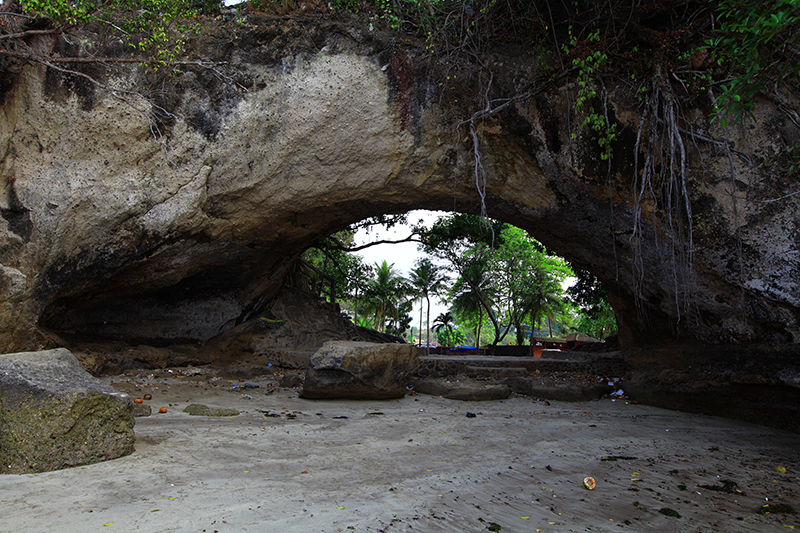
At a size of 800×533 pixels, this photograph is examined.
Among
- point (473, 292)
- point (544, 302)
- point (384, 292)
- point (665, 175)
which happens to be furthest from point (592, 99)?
point (544, 302)

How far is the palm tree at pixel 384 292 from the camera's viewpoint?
49.2 feet

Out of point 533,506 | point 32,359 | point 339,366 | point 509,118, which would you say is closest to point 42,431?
point 32,359

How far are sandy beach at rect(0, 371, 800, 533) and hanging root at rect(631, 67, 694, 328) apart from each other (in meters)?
1.90

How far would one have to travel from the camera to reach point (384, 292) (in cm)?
1533

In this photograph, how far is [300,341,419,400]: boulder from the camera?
579 cm

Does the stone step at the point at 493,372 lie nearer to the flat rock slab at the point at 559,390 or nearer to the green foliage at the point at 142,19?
the flat rock slab at the point at 559,390

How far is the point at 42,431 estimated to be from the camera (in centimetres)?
277

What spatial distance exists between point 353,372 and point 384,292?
9.55 metres

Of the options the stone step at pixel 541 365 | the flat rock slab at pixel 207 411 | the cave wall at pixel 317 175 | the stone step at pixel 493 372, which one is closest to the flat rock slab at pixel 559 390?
the stone step at pixel 493 372

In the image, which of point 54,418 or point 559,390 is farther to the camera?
point 559,390

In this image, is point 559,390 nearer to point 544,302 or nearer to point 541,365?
point 541,365

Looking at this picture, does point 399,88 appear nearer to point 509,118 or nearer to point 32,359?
point 509,118

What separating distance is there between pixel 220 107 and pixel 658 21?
221 inches

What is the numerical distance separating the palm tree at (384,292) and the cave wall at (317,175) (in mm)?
7905
